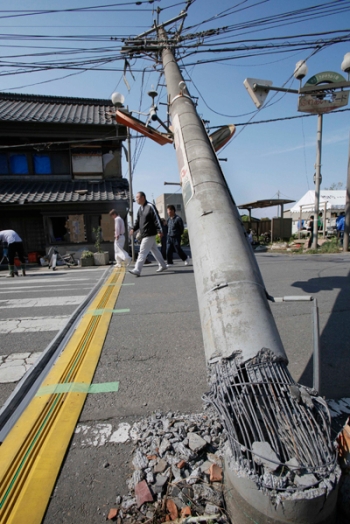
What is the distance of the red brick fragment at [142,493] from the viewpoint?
1449mm

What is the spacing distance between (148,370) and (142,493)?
1371mm

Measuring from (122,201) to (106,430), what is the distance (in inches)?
491

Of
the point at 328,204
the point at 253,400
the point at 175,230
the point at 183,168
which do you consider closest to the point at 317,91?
the point at 175,230

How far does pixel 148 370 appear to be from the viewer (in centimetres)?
Answer: 285

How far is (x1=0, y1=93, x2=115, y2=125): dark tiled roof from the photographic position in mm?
14617

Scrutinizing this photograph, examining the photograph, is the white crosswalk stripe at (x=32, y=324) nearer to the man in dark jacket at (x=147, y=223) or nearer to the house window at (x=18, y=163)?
the man in dark jacket at (x=147, y=223)

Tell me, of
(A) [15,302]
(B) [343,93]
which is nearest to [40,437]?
(A) [15,302]

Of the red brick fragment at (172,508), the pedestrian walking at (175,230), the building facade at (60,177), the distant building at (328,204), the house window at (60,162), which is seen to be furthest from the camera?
the distant building at (328,204)

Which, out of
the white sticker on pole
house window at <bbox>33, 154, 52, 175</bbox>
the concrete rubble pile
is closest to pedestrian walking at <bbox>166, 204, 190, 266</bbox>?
the white sticker on pole

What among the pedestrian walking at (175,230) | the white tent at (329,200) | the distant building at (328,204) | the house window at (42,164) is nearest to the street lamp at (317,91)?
the pedestrian walking at (175,230)

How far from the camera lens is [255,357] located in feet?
5.18

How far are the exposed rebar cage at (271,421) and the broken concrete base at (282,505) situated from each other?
29 mm

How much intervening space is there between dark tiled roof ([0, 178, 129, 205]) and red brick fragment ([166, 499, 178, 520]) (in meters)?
13.0

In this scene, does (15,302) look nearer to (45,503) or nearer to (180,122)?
(180,122)
